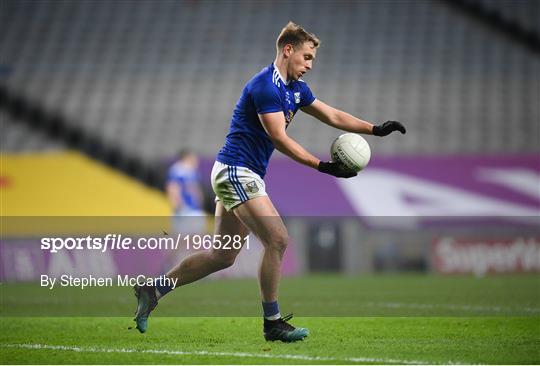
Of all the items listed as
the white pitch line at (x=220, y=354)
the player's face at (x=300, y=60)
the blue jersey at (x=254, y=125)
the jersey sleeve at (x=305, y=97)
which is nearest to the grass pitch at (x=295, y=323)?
the white pitch line at (x=220, y=354)

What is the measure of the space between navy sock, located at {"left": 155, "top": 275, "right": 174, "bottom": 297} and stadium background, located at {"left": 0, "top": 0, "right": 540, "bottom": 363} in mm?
3251

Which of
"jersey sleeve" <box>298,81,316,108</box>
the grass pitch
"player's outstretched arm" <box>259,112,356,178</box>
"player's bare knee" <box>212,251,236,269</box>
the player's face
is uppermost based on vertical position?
the player's face

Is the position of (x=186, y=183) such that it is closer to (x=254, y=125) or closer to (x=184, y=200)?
(x=184, y=200)

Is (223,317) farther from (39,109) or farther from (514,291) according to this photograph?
(39,109)

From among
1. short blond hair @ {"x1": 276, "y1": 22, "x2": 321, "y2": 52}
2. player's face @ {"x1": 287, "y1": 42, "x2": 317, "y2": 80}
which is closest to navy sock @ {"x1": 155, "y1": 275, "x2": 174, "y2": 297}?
player's face @ {"x1": 287, "y1": 42, "x2": 317, "y2": 80}

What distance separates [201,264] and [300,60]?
166 centimetres

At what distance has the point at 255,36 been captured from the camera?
24.2m

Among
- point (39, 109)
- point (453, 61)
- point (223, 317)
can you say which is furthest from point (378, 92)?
point (223, 317)

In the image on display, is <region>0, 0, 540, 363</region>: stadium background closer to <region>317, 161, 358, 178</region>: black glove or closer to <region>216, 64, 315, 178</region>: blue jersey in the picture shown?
<region>216, 64, 315, 178</region>: blue jersey

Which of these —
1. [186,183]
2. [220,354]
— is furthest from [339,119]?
[186,183]

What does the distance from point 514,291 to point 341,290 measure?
88.1 inches

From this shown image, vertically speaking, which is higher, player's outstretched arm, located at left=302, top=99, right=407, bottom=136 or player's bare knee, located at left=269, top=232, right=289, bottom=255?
player's outstretched arm, located at left=302, top=99, right=407, bottom=136

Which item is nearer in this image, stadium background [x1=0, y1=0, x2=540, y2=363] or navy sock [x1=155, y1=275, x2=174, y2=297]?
navy sock [x1=155, y1=275, x2=174, y2=297]

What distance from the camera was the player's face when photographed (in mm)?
6766
